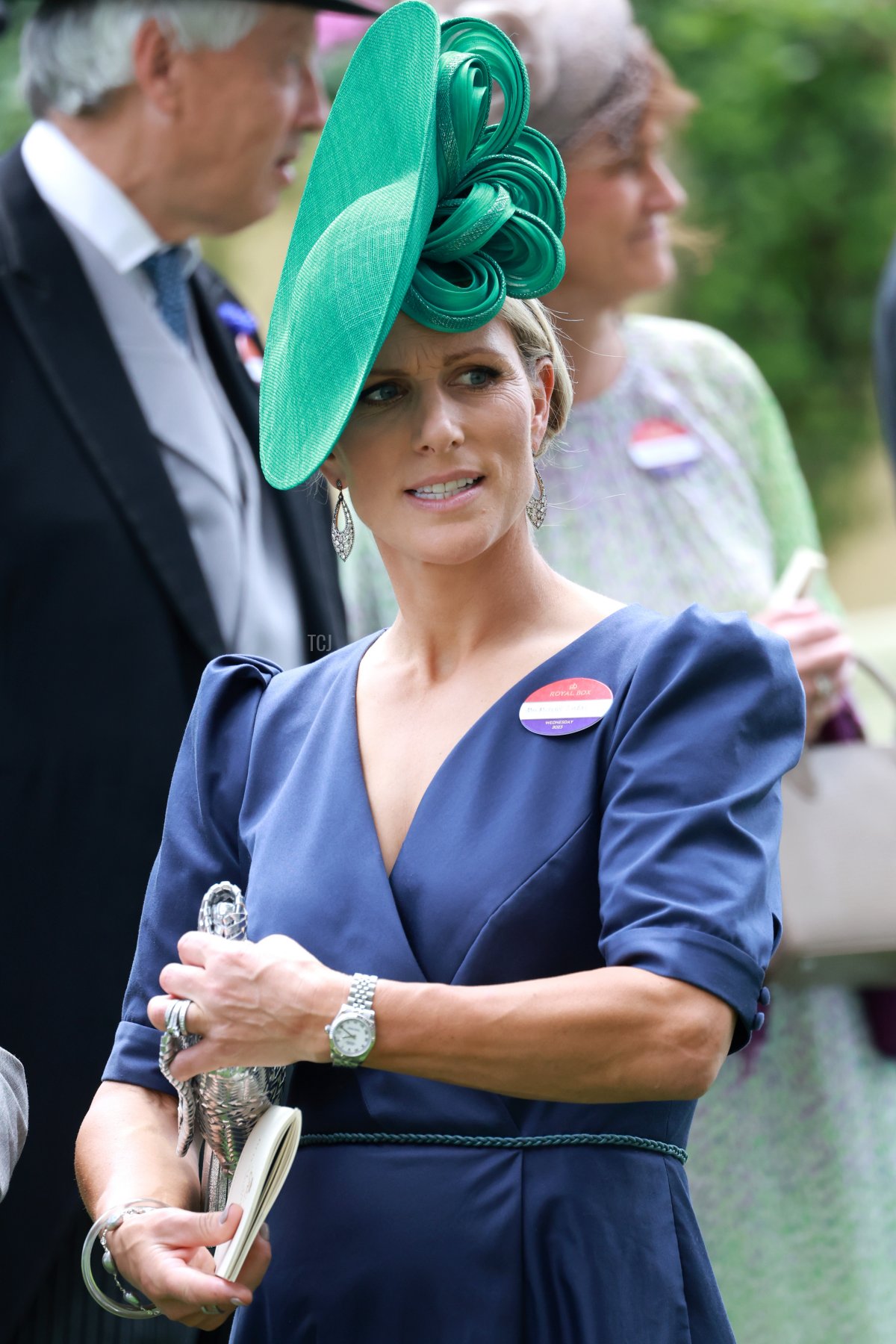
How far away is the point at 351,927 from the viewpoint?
1864 mm

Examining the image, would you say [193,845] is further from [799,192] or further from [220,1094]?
[799,192]

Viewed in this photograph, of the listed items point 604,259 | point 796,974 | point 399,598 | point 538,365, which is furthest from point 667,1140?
point 604,259

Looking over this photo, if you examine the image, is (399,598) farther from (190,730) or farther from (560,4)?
(560,4)

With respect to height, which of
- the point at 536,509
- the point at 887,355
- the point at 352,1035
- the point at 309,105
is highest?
the point at 309,105

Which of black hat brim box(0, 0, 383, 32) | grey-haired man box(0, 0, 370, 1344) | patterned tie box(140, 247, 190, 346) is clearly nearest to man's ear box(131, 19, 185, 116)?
→ grey-haired man box(0, 0, 370, 1344)

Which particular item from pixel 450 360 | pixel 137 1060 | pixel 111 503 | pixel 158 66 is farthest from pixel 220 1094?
pixel 158 66

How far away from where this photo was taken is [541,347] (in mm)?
2020

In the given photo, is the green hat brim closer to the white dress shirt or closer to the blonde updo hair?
the blonde updo hair

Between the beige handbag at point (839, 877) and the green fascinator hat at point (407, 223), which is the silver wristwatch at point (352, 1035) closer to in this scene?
the green fascinator hat at point (407, 223)

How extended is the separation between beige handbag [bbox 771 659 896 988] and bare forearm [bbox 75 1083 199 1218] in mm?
1278

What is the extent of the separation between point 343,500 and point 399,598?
21 centimetres

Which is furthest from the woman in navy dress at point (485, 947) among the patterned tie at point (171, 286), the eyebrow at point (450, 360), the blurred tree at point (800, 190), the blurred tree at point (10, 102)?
the blurred tree at point (800, 190)

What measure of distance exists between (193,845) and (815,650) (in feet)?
4.67

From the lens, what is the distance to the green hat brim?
71.1 inches
